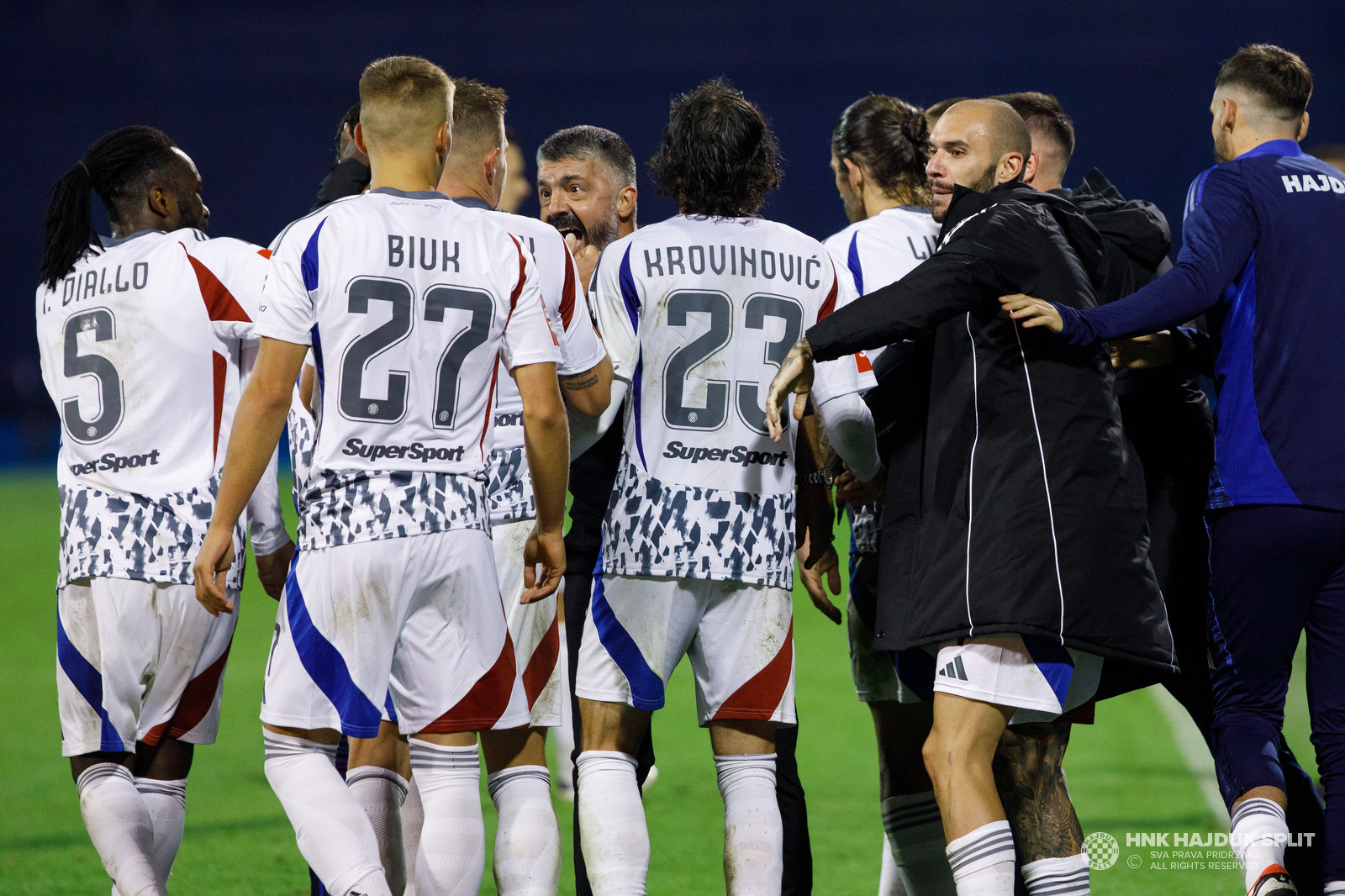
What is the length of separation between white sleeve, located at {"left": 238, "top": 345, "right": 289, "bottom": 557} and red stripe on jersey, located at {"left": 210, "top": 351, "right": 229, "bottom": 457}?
0.06 meters

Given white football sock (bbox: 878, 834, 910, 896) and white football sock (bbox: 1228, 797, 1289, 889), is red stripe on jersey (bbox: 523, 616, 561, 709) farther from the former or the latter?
white football sock (bbox: 1228, 797, 1289, 889)

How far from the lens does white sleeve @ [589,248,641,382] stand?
3.47 metres

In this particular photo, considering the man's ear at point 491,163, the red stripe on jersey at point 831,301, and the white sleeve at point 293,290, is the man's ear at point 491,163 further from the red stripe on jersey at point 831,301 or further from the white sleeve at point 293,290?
the red stripe on jersey at point 831,301

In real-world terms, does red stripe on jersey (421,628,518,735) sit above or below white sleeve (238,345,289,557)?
below

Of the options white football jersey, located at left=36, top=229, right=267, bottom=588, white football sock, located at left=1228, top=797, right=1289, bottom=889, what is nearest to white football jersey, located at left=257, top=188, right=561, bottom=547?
white football jersey, located at left=36, top=229, right=267, bottom=588

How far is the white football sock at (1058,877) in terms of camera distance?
10.5 feet

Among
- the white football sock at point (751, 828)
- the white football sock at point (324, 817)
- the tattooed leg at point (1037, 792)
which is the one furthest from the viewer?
the white football sock at point (751, 828)

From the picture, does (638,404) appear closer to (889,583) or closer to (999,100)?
(889,583)

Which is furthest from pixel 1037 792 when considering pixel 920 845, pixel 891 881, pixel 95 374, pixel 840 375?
pixel 95 374

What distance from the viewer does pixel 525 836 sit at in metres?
3.28

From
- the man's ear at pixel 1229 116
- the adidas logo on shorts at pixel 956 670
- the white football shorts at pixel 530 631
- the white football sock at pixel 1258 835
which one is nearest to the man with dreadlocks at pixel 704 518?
the white football shorts at pixel 530 631

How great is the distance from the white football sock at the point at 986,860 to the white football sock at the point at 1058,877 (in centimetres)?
15

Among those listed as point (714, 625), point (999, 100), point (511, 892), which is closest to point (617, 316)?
point (714, 625)

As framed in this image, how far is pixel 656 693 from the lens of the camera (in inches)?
135
